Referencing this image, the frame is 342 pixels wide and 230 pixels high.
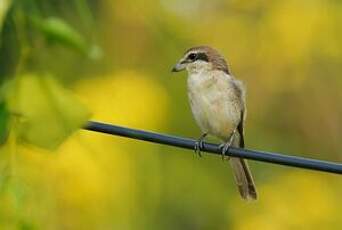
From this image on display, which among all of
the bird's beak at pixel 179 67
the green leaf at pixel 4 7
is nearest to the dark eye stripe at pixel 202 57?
the bird's beak at pixel 179 67

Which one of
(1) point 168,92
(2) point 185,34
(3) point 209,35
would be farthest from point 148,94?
(3) point 209,35

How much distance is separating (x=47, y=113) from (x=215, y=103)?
6.57 feet

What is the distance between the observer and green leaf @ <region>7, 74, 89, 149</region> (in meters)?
1.27

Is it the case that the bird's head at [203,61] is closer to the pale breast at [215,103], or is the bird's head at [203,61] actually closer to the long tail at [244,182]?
the pale breast at [215,103]

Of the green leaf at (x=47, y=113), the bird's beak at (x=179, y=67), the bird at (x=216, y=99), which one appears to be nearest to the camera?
the green leaf at (x=47, y=113)

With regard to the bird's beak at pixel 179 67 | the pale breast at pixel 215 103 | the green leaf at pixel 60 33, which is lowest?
the green leaf at pixel 60 33

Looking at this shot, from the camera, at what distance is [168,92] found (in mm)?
3574

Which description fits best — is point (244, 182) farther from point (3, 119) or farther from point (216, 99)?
point (3, 119)

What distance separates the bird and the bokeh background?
0.30ft

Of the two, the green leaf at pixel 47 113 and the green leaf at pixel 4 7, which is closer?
the green leaf at pixel 47 113

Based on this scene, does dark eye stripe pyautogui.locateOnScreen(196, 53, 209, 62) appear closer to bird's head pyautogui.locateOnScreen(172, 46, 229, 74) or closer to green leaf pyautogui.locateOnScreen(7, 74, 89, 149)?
bird's head pyautogui.locateOnScreen(172, 46, 229, 74)

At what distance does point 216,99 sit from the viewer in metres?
3.26

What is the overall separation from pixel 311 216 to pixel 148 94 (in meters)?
1.28

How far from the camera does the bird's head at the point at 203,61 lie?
131 inches
